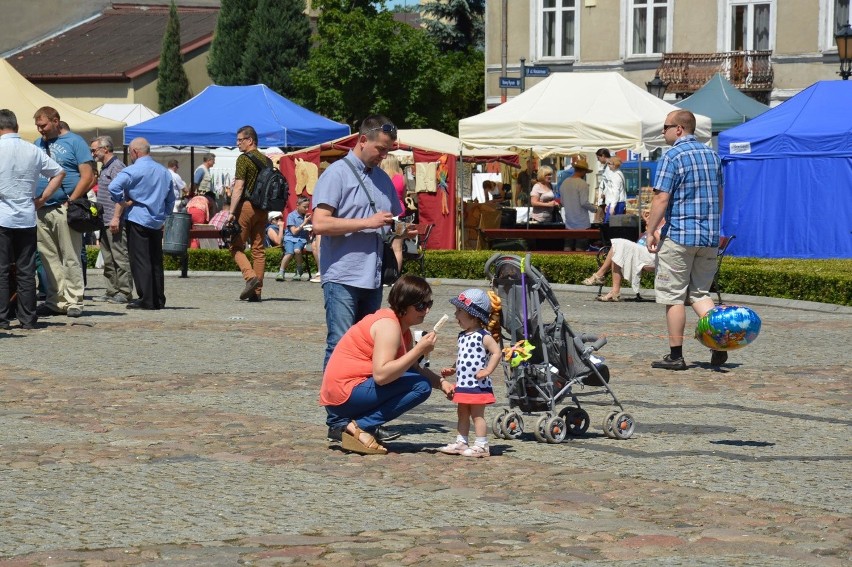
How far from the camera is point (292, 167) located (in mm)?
28234

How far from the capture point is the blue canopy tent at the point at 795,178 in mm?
26125

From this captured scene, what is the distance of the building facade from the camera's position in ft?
140

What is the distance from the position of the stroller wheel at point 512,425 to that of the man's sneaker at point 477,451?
0.59 meters

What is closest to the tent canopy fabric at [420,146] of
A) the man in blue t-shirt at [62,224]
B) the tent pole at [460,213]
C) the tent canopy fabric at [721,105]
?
the tent pole at [460,213]

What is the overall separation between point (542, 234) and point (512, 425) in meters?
16.5

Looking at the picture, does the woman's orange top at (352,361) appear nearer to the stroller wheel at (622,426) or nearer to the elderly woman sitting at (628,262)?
the stroller wheel at (622,426)

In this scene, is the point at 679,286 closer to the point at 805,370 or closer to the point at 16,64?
the point at 805,370

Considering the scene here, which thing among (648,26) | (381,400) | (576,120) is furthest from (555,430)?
(648,26)

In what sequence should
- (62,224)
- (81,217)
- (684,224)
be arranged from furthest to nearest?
(62,224)
(81,217)
(684,224)

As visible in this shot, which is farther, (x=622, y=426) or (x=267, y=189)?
(x=267, y=189)

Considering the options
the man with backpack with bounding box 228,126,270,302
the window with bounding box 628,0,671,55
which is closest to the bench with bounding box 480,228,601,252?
the man with backpack with bounding box 228,126,270,302

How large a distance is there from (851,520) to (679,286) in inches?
221

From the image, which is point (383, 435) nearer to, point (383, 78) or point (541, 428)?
point (541, 428)

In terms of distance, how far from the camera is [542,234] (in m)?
25.3
